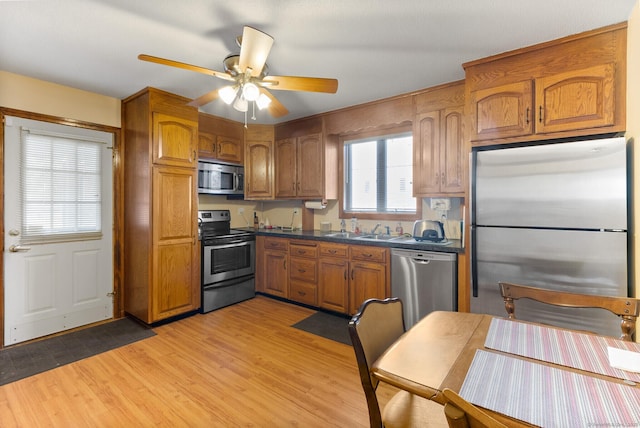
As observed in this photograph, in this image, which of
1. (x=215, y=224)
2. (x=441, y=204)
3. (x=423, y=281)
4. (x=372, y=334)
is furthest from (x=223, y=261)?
(x=372, y=334)

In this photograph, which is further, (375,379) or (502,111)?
(502,111)

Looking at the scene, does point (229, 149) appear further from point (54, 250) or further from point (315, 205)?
point (54, 250)

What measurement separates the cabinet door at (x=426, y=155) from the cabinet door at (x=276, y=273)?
73.2 inches

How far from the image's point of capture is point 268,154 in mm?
4355

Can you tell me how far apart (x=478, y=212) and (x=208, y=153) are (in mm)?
3124

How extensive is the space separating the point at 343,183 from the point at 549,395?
340cm

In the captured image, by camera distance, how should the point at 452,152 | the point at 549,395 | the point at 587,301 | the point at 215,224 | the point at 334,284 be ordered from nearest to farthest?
1. the point at 549,395
2. the point at 587,301
3. the point at 452,152
4. the point at 334,284
5. the point at 215,224

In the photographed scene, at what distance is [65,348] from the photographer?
2701 mm

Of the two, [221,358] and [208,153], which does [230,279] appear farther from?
[208,153]

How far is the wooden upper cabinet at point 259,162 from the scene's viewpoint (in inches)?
171

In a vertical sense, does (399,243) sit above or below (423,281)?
above

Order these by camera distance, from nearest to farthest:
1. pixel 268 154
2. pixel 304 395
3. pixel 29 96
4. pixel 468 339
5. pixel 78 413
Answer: pixel 468 339 < pixel 78 413 < pixel 304 395 < pixel 29 96 < pixel 268 154

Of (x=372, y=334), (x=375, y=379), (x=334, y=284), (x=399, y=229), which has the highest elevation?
(x=399, y=229)

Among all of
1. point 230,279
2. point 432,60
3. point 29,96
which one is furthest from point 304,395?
point 29,96
